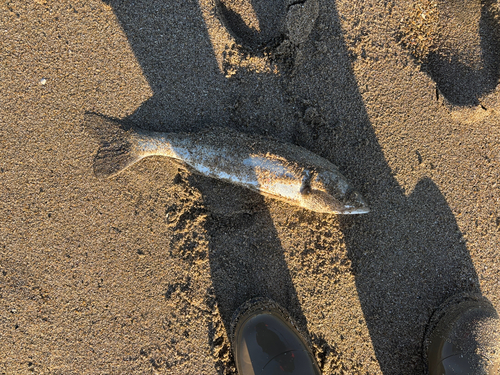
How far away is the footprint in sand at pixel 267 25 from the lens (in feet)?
9.11

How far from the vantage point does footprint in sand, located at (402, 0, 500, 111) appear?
2.85 meters

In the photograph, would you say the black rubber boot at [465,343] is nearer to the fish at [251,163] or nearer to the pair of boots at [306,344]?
the pair of boots at [306,344]

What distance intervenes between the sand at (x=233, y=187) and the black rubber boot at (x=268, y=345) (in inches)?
6.4

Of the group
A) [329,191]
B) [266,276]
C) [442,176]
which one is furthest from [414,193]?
[266,276]

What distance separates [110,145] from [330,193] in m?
2.32

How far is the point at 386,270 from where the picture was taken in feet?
8.97

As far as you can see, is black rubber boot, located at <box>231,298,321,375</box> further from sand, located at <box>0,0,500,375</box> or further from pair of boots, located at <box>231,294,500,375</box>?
sand, located at <box>0,0,500,375</box>

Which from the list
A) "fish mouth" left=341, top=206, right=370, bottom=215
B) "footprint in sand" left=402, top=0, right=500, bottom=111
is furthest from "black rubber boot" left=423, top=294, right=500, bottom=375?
"footprint in sand" left=402, top=0, right=500, bottom=111

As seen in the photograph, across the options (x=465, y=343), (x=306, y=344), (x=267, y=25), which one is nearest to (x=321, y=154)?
(x=267, y=25)

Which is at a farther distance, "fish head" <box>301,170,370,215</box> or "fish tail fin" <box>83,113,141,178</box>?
"fish tail fin" <box>83,113,141,178</box>

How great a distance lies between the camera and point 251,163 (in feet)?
8.28

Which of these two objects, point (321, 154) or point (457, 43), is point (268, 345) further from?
point (457, 43)

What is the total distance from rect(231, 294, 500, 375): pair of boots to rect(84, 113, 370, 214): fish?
1.20 metres

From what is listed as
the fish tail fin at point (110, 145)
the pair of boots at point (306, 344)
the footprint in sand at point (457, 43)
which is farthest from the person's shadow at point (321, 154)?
the footprint in sand at point (457, 43)
